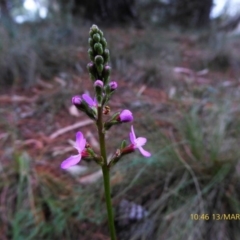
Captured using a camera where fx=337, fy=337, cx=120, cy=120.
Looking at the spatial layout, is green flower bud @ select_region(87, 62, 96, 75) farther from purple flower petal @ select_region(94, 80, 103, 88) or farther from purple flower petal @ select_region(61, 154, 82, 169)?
purple flower petal @ select_region(61, 154, 82, 169)

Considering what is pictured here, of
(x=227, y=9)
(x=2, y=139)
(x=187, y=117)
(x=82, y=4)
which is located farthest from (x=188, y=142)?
(x=227, y=9)

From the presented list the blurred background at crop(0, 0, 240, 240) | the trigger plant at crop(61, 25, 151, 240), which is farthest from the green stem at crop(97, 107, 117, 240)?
the blurred background at crop(0, 0, 240, 240)

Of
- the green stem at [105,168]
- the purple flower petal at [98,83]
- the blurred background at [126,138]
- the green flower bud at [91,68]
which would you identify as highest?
the blurred background at [126,138]

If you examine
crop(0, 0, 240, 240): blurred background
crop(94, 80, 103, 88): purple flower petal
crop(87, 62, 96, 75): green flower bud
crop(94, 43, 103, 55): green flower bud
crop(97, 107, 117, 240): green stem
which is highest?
crop(0, 0, 240, 240): blurred background

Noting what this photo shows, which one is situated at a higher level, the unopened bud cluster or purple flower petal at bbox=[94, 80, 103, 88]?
the unopened bud cluster

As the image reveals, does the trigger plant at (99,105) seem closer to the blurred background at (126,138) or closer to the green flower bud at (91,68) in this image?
the green flower bud at (91,68)

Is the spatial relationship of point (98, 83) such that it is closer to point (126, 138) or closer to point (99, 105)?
point (99, 105)

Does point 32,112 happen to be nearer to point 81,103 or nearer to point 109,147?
point 109,147

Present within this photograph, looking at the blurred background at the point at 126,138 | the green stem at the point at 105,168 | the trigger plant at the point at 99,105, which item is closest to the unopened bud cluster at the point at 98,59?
the trigger plant at the point at 99,105

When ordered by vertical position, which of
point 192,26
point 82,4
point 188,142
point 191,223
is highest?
point 192,26
